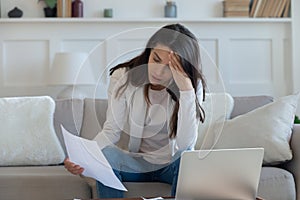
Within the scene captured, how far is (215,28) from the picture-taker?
3.53m

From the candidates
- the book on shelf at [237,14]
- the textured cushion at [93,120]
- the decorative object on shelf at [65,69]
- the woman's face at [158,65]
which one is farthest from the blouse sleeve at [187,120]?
the book on shelf at [237,14]

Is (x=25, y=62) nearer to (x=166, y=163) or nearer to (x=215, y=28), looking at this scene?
(x=215, y=28)

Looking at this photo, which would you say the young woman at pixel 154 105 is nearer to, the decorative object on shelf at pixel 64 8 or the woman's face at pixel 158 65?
the woman's face at pixel 158 65

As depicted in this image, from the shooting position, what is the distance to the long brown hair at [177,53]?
1560 millimetres

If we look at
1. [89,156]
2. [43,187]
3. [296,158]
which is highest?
[89,156]

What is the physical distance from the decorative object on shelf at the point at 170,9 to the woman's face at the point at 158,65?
6.34ft

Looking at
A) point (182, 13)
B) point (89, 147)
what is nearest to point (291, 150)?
point (89, 147)

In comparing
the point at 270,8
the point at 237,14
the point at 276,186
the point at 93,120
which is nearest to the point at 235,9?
the point at 237,14

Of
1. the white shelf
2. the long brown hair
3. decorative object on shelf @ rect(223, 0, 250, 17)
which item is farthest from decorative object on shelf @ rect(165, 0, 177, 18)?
the long brown hair

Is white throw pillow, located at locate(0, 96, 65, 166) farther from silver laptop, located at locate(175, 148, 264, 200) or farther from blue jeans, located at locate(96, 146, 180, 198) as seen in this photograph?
silver laptop, located at locate(175, 148, 264, 200)

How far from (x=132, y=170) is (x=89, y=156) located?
263mm

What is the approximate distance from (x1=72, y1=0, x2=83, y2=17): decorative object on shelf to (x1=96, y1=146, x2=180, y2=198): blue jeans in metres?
1.75

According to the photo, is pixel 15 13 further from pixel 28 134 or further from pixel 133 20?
pixel 28 134

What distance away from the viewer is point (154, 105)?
1715mm
